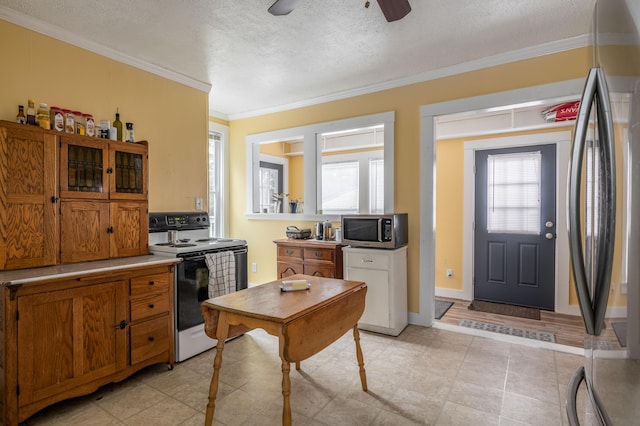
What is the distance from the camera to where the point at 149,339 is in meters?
2.52

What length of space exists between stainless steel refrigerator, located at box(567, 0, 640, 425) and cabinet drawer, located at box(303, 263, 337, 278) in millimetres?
2578

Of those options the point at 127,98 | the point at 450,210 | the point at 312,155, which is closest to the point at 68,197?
the point at 127,98

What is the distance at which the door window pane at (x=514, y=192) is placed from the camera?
418cm

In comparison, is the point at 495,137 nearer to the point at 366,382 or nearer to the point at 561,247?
the point at 561,247

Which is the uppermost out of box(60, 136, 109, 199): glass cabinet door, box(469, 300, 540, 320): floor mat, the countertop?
box(60, 136, 109, 199): glass cabinet door

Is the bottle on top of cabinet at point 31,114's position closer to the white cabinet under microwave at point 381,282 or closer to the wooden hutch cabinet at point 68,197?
the wooden hutch cabinet at point 68,197

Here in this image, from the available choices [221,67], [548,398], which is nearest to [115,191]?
[221,67]

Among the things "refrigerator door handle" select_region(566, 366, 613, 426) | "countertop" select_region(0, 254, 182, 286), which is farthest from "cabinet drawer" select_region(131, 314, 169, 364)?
"refrigerator door handle" select_region(566, 366, 613, 426)

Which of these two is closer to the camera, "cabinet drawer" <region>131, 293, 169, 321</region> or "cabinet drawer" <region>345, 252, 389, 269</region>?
"cabinet drawer" <region>131, 293, 169, 321</region>

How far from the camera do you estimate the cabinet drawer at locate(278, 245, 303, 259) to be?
12.5 feet

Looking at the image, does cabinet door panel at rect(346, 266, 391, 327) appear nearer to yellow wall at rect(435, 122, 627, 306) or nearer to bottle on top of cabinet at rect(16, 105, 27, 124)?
yellow wall at rect(435, 122, 627, 306)

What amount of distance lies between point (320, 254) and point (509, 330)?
6.78 feet

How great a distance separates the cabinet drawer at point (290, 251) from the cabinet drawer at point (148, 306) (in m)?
1.51

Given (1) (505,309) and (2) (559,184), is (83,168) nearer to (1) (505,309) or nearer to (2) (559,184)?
(1) (505,309)
